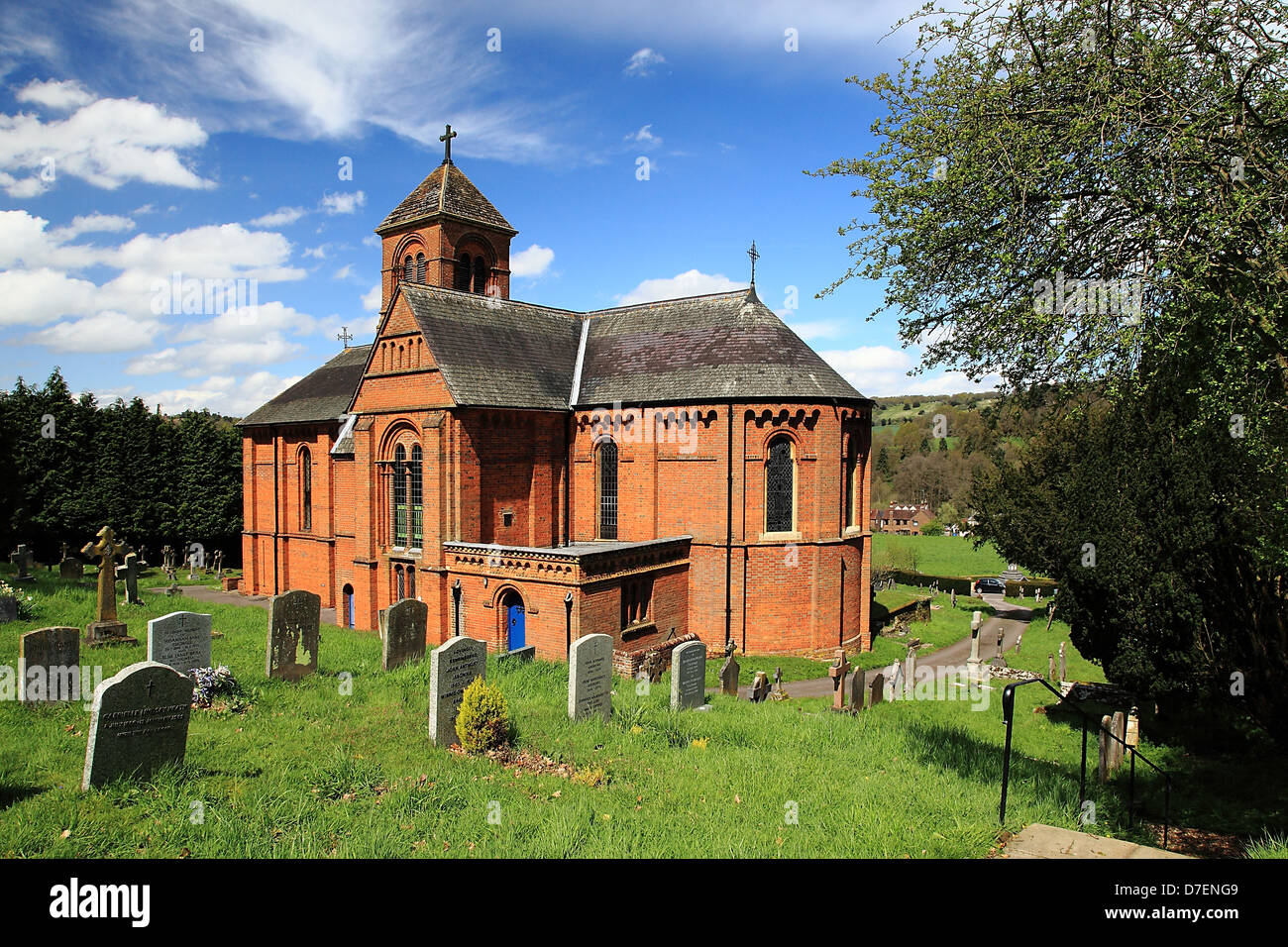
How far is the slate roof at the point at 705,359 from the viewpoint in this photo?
2508 centimetres

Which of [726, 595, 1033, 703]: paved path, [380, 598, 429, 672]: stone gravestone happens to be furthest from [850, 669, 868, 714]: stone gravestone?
[380, 598, 429, 672]: stone gravestone

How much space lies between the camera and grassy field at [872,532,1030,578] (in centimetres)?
5559

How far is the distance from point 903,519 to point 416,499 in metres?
71.7

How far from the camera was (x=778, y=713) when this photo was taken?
559 inches

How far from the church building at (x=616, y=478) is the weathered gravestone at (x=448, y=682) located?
936 cm

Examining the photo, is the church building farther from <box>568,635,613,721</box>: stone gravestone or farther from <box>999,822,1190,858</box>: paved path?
<box>999,822,1190,858</box>: paved path

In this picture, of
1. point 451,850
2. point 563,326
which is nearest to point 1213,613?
point 451,850

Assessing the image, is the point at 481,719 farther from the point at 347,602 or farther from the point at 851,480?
the point at 347,602

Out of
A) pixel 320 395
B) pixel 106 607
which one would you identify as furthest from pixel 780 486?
pixel 320 395

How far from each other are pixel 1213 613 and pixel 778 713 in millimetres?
8157

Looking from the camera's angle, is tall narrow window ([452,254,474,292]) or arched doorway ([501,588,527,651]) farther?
tall narrow window ([452,254,474,292])

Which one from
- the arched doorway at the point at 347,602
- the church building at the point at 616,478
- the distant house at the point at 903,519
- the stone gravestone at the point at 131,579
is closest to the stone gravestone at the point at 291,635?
the church building at the point at 616,478

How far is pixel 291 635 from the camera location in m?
14.2
